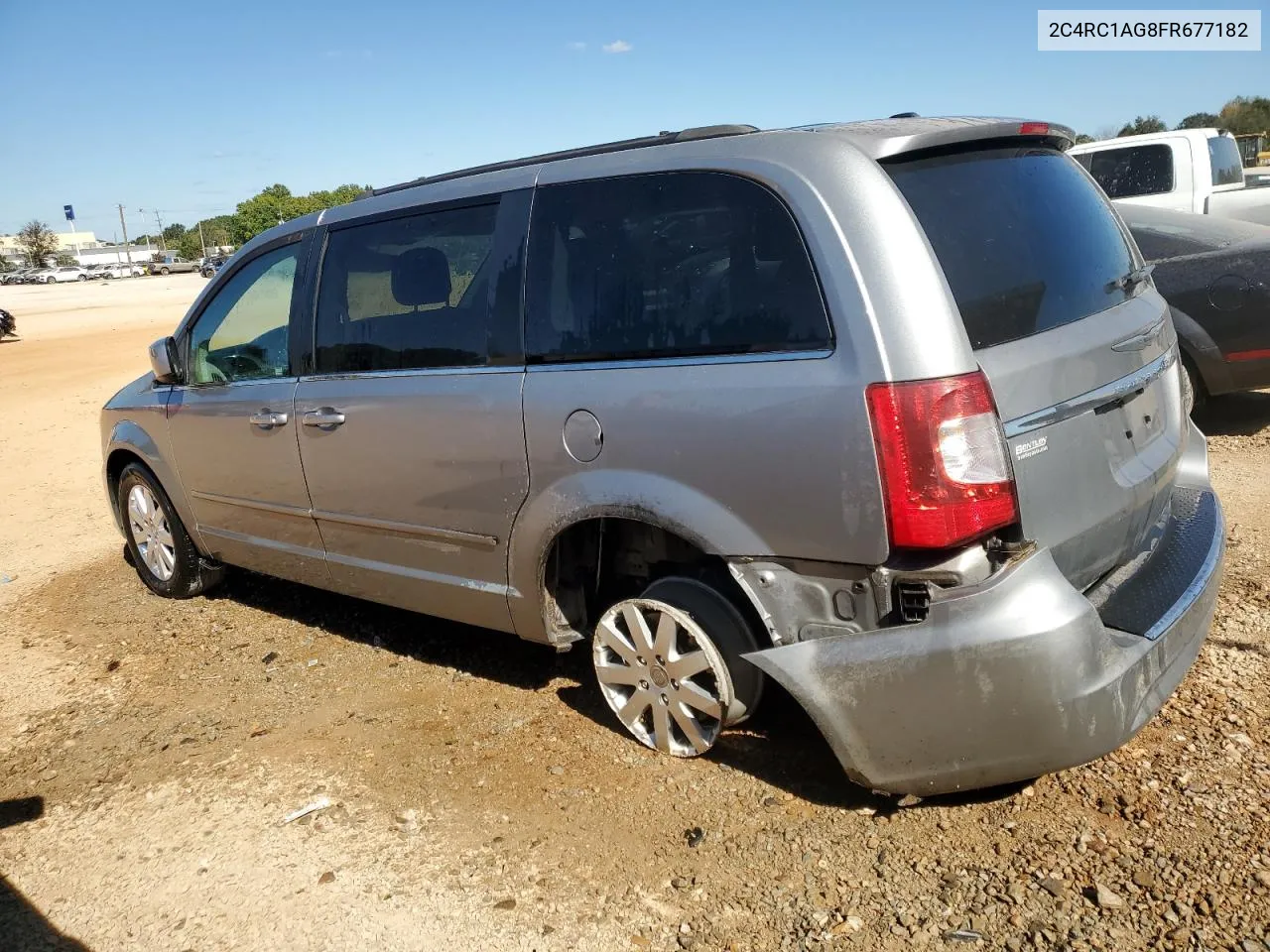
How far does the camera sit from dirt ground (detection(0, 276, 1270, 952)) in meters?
2.54

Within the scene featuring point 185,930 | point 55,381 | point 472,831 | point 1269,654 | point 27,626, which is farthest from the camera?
point 55,381

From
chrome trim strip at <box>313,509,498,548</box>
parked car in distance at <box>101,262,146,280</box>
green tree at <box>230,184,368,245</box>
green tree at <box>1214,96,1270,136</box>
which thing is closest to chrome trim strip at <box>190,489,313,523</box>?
chrome trim strip at <box>313,509,498,548</box>

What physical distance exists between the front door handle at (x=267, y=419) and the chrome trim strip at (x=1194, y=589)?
3.25 meters

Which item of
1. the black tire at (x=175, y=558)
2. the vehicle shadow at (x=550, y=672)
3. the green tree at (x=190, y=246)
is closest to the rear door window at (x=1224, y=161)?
the vehicle shadow at (x=550, y=672)

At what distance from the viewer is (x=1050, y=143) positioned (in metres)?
3.24

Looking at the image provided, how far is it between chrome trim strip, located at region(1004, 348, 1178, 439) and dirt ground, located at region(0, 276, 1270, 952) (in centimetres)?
109

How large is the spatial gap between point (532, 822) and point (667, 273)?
1.69 metres

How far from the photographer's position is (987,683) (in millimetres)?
2471

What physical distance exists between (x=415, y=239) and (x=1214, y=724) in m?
3.18

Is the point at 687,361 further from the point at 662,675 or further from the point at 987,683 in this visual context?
the point at 987,683

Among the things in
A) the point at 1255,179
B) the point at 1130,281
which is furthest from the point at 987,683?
the point at 1255,179

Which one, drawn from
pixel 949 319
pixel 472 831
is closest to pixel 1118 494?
pixel 949 319

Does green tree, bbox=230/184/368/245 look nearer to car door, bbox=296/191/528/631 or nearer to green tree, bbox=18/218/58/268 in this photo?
green tree, bbox=18/218/58/268

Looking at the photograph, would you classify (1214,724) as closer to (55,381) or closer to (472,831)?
(472,831)
